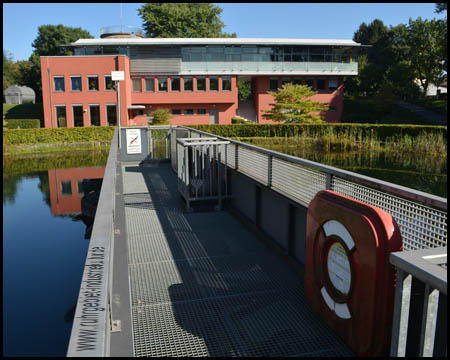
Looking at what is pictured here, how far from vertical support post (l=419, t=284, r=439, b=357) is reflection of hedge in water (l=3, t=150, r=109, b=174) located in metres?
25.7

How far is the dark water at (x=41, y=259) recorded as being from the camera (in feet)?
26.0

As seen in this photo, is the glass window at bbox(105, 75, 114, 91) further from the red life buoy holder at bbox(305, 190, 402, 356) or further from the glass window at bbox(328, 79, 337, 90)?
the red life buoy holder at bbox(305, 190, 402, 356)

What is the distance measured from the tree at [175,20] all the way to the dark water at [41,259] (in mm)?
→ 49725

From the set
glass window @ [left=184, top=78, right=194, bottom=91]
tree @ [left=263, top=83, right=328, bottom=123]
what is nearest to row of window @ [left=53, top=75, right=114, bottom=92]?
glass window @ [left=184, top=78, right=194, bottom=91]

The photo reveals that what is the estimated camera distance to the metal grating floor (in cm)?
386

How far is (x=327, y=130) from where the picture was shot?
1318 inches

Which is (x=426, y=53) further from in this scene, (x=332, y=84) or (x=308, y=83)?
(x=308, y=83)

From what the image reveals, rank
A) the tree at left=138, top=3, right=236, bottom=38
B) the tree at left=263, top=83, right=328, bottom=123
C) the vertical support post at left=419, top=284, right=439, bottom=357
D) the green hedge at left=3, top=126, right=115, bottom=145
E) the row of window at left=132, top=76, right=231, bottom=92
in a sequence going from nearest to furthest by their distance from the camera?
the vertical support post at left=419, top=284, right=439, bottom=357
the green hedge at left=3, top=126, right=115, bottom=145
the tree at left=263, top=83, right=328, bottom=123
the row of window at left=132, top=76, right=231, bottom=92
the tree at left=138, top=3, right=236, bottom=38

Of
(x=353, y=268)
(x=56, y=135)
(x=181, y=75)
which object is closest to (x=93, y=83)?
(x=181, y=75)

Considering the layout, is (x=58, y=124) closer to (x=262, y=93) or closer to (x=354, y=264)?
(x=262, y=93)

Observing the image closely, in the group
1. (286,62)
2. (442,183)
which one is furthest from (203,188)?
(286,62)

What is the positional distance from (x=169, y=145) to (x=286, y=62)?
32.5 m

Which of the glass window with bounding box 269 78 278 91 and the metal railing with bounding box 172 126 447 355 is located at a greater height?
the glass window with bounding box 269 78 278 91

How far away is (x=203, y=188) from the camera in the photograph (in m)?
9.34
